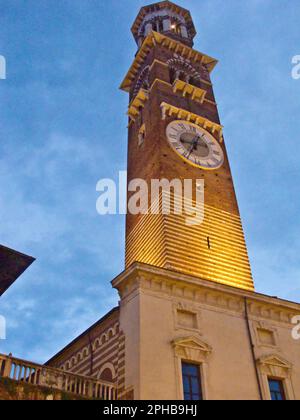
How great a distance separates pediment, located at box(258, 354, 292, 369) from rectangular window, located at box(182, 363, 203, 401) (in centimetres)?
321

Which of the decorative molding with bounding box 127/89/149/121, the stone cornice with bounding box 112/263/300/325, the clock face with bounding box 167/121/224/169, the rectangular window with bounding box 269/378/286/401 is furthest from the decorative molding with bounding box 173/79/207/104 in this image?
the rectangular window with bounding box 269/378/286/401

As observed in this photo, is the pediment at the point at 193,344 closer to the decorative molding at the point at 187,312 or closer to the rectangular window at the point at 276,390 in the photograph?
the decorative molding at the point at 187,312

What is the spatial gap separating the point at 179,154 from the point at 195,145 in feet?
6.61

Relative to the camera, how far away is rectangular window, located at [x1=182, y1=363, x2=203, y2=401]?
19203 millimetres

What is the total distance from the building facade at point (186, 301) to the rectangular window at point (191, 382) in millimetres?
43

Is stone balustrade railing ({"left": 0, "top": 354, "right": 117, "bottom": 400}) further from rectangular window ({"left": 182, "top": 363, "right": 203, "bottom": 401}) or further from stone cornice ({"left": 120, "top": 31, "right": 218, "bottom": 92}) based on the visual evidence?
stone cornice ({"left": 120, "top": 31, "right": 218, "bottom": 92})

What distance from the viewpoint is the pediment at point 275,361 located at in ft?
70.4

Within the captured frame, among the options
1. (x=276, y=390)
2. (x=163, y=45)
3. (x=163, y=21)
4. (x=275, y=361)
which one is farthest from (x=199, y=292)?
(x=163, y=21)

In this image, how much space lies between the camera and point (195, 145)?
111ft

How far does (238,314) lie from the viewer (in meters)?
22.5

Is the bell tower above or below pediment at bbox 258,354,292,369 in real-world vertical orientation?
above

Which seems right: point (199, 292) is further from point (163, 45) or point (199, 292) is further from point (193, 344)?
point (163, 45)
